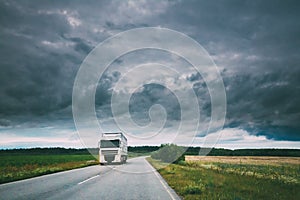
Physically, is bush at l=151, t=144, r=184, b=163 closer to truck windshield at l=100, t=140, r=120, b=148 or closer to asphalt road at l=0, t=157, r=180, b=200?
truck windshield at l=100, t=140, r=120, b=148

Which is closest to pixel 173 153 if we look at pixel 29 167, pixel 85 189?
pixel 29 167

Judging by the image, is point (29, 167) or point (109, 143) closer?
point (29, 167)

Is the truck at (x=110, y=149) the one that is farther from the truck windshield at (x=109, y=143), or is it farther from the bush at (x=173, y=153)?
the bush at (x=173, y=153)

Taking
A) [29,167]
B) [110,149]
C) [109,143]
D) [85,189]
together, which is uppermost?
[109,143]

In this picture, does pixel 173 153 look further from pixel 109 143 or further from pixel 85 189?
pixel 85 189

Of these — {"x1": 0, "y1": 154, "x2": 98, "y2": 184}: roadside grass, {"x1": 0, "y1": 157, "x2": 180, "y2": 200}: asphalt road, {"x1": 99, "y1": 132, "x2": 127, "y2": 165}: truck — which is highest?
{"x1": 99, "y1": 132, "x2": 127, "y2": 165}: truck

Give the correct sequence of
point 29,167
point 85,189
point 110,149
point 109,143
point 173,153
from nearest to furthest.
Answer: point 85,189 < point 29,167 < point 110,149 < point 109,143 < point 173,153

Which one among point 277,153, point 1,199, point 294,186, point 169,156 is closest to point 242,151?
point 277,153

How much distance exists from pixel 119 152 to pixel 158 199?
2539 centimetres

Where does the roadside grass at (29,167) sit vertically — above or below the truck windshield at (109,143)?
below

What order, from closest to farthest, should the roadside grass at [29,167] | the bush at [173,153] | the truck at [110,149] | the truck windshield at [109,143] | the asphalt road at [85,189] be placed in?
the asphalt road at [85,189]
the roadside grass at [29,167]
the truck at [110,149]
the truck windshield at [109,143]
the bush at [173,153]

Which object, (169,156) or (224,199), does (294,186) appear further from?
(169,156)

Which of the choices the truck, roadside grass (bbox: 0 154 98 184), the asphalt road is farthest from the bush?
the asphalt road

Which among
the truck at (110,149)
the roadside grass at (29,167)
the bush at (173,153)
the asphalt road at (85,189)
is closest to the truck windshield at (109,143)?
the truck at (110,149)
